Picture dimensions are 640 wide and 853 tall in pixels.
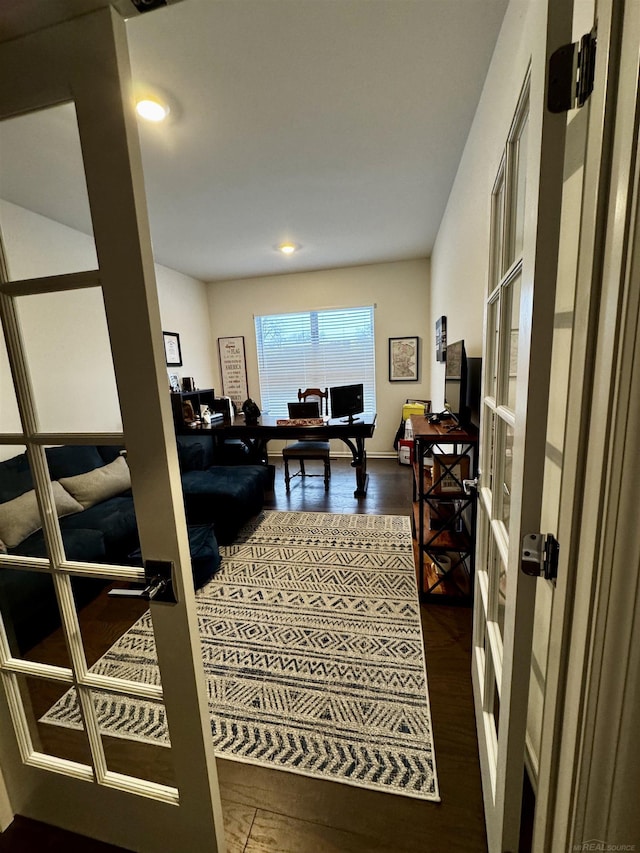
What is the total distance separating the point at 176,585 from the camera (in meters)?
0.77

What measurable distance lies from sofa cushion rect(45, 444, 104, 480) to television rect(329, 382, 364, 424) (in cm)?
241

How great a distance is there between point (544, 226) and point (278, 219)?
3.14m

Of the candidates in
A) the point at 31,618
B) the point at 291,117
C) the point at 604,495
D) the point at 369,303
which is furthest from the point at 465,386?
the point at 369,303

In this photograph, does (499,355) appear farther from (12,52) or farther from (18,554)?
(18,554)

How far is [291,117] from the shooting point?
6.21 ft

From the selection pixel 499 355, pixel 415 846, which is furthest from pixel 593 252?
pixel 415 846

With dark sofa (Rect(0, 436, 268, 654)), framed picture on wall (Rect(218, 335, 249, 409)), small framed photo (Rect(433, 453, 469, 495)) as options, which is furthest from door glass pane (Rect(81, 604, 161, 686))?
framed picture on wall (Rect(218, 335, 249, 409))

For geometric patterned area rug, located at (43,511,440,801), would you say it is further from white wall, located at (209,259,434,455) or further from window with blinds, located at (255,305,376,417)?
window with blinds, located at (255,305,376,417)

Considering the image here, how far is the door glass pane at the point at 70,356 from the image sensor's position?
73 cm

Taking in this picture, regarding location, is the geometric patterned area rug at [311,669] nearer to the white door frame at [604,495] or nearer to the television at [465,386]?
the white door frame at [604,495]

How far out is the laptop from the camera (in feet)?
11.9

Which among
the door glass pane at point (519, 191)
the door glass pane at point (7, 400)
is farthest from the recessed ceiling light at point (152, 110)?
the door glass pane at point (519, 191)

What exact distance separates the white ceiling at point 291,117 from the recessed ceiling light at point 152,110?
0.15 feet

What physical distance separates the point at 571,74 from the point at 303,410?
3.18m
